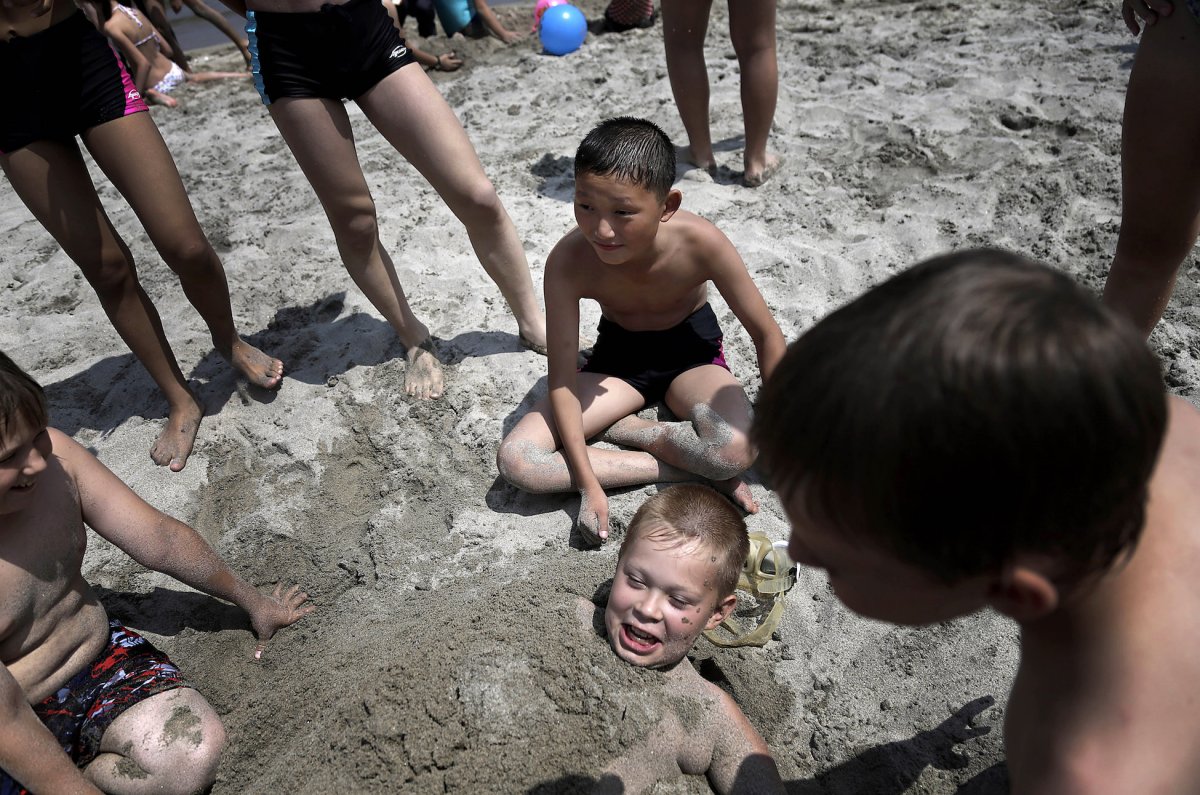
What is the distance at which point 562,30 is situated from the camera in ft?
20.2

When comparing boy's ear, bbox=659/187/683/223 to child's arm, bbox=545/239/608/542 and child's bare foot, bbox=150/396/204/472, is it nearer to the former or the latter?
child's arm, bbox=545/239/608/542

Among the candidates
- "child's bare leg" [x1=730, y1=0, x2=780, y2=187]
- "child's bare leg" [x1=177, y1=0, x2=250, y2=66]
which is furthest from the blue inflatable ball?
"child's bare leg" [x1=177, y1=0, x2=250, y2=66]

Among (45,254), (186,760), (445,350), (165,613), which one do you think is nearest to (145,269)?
(45,254)

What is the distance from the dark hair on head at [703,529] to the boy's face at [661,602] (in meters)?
0.02

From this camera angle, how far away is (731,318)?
10.9ft

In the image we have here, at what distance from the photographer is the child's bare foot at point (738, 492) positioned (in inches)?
102

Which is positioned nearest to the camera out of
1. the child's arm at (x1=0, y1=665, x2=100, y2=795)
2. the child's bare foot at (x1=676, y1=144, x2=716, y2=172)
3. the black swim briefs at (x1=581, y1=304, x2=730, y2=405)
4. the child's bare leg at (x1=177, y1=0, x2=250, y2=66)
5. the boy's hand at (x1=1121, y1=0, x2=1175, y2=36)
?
the child's arm at (x1=0, y1=665, x2=100, y2=795)

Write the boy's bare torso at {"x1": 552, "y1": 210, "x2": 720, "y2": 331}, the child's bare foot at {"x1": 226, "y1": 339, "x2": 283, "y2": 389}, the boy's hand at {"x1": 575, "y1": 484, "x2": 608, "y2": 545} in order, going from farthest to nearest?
the child's bare foot at {"x1": 226, "y1": 339, "x2": 283, "y2": 389} → the boy's bare torso at {"x1": 552, "y1": 210, "x2": 720, "y2": 331} → the boy's hand at {"x1": 575, "y1": 484, "x2": 608, "y2": 545}

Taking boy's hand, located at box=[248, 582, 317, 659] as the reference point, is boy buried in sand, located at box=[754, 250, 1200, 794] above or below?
above

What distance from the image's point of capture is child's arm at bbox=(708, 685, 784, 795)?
6.17ft

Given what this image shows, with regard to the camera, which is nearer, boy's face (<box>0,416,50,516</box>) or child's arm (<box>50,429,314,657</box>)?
boy's face (<box>0,416,50,516</box>)

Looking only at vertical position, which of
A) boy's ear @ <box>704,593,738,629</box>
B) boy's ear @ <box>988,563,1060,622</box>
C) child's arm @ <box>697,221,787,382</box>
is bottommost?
boy's ear @ <box>704,593,738,629</box>

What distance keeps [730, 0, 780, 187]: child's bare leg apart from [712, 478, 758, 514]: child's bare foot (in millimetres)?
2007

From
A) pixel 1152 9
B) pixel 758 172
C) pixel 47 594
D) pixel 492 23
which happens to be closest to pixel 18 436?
pixel 47 594
